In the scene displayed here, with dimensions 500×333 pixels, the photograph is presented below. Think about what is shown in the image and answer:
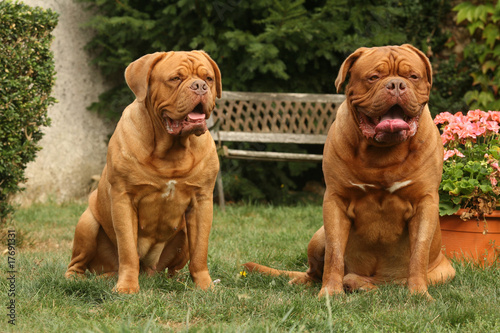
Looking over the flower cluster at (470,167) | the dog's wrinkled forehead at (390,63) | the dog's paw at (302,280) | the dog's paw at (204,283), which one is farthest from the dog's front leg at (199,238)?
the flower cluster at (470,167)

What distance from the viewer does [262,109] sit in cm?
769

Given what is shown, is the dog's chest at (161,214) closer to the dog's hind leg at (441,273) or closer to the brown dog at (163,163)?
the brown dog at (163,163)

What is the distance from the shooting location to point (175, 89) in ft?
11.1

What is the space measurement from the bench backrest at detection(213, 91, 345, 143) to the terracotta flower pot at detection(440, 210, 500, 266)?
3.36 meters

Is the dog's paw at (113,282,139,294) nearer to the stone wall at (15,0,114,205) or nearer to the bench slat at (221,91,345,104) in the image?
the bench slat at (221,91,345,104)

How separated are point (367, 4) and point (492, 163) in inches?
158

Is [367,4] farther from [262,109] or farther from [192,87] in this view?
[192,87]

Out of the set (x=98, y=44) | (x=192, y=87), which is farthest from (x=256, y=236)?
(x=98, y=44)

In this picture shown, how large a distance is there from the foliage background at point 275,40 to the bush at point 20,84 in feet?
7.84

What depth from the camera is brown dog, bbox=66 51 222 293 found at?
11.2ft

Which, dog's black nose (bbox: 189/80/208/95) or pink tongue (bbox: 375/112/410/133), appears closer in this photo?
pink tongue (bbox: 375/112/410/133)

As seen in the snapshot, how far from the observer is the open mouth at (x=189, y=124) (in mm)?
3381

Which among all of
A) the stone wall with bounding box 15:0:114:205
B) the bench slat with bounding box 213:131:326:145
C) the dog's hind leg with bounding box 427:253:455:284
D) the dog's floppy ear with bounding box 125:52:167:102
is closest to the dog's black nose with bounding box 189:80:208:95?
the dog's floppy ear with bounding box 125:52:167:102

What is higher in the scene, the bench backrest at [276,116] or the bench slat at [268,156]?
the bench backrest at [276,116]
